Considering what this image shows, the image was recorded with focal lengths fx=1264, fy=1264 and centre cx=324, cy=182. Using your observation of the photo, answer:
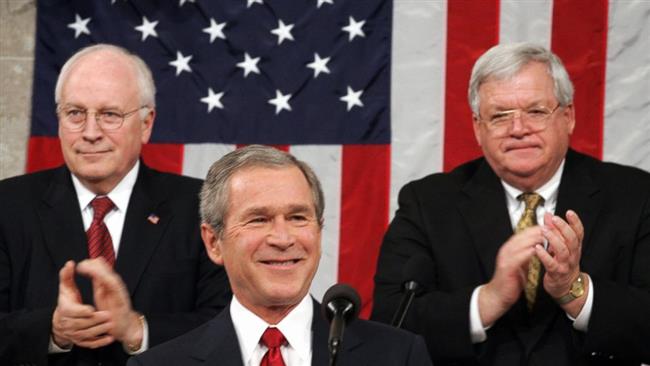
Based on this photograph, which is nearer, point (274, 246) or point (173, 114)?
point (274, 246)

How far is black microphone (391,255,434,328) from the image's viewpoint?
3.28 metres

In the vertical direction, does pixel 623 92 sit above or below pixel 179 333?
above

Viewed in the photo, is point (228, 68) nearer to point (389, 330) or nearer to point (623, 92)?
point (623, 92)

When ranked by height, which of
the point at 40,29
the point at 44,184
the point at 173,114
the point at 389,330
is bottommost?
the point at 389,330

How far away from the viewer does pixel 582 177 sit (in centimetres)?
384

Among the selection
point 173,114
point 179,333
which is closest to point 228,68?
point 173,114

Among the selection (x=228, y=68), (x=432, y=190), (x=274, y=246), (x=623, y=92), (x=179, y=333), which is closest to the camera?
(x=274, y=246)

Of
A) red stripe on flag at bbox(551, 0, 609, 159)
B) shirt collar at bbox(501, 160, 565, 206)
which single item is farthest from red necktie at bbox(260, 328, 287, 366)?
red stripe on flag at bbox(551, 0, 609, 159)

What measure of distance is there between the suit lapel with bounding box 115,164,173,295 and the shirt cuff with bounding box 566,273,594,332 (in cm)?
127

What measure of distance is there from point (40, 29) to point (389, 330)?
280 centimetres

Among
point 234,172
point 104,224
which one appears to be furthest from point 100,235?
point 234,172

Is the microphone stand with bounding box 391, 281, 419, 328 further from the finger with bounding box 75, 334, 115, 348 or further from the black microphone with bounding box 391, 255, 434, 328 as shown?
the finger with bounding box 75, 334, 115, 348

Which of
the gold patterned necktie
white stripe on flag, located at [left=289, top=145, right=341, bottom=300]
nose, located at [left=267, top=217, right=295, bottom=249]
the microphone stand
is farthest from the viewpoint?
white stripe on flag, located at [left=289, top=145, right=341, bottom=300]

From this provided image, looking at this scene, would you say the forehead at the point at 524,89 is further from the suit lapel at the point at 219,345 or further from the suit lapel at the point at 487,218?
the suit lapel at the point at 219,345
